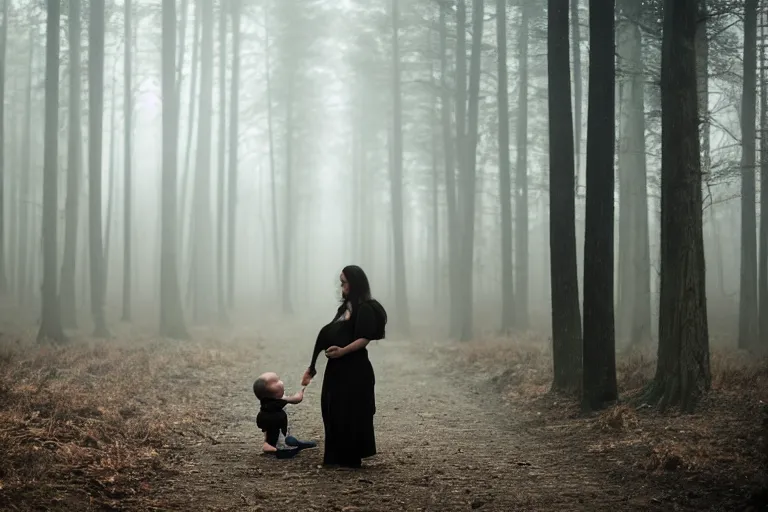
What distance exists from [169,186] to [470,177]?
979 cm

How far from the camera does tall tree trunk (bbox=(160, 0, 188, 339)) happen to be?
63.8 feet

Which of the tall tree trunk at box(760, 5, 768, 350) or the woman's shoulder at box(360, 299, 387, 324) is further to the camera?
the tall tree trunk at box(760, 5, 768, 350)

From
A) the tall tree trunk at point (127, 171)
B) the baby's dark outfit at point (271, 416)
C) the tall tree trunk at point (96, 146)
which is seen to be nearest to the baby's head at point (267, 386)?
the baby's dark outfit at point (271, 416)

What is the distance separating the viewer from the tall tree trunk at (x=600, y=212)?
849cm

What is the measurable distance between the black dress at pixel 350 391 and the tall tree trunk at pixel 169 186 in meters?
14.2

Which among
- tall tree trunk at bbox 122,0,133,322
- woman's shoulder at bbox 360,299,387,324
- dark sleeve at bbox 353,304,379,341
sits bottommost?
dark sleeve at bbox 353,304,379,341

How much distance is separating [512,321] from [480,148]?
45.0 feet

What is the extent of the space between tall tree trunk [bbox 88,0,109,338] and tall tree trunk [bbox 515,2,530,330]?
510 inches

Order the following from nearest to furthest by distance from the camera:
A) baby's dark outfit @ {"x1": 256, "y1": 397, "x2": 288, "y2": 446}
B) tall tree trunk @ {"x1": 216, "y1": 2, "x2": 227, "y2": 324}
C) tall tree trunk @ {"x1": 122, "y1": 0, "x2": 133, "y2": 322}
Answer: baby's dark outfit @ {"x1": 256, "y1": 397, "x2": 288, "y2": 446} → tall tree trunk @ {"x1": 122, "y1": 0, "x2": 133, "y2": 322} → tall tree trunk @ {"x1": 216, "y1": 2, "x2": 227, "y2": 324}

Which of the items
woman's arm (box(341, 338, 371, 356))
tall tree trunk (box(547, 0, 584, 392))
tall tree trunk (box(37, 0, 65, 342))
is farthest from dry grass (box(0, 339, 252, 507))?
tall tree trunk (box(547, 0, 584, 392))

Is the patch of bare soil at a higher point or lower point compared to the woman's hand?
lower

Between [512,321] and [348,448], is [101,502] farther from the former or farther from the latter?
[512,321]

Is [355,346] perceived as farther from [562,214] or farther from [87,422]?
[562,214]

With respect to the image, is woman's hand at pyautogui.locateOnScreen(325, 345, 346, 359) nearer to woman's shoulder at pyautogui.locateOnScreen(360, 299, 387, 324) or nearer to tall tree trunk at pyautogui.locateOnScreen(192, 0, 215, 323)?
woman's shoulder at pyautogui.locateOnScreen(360, 299, 387, 324)
